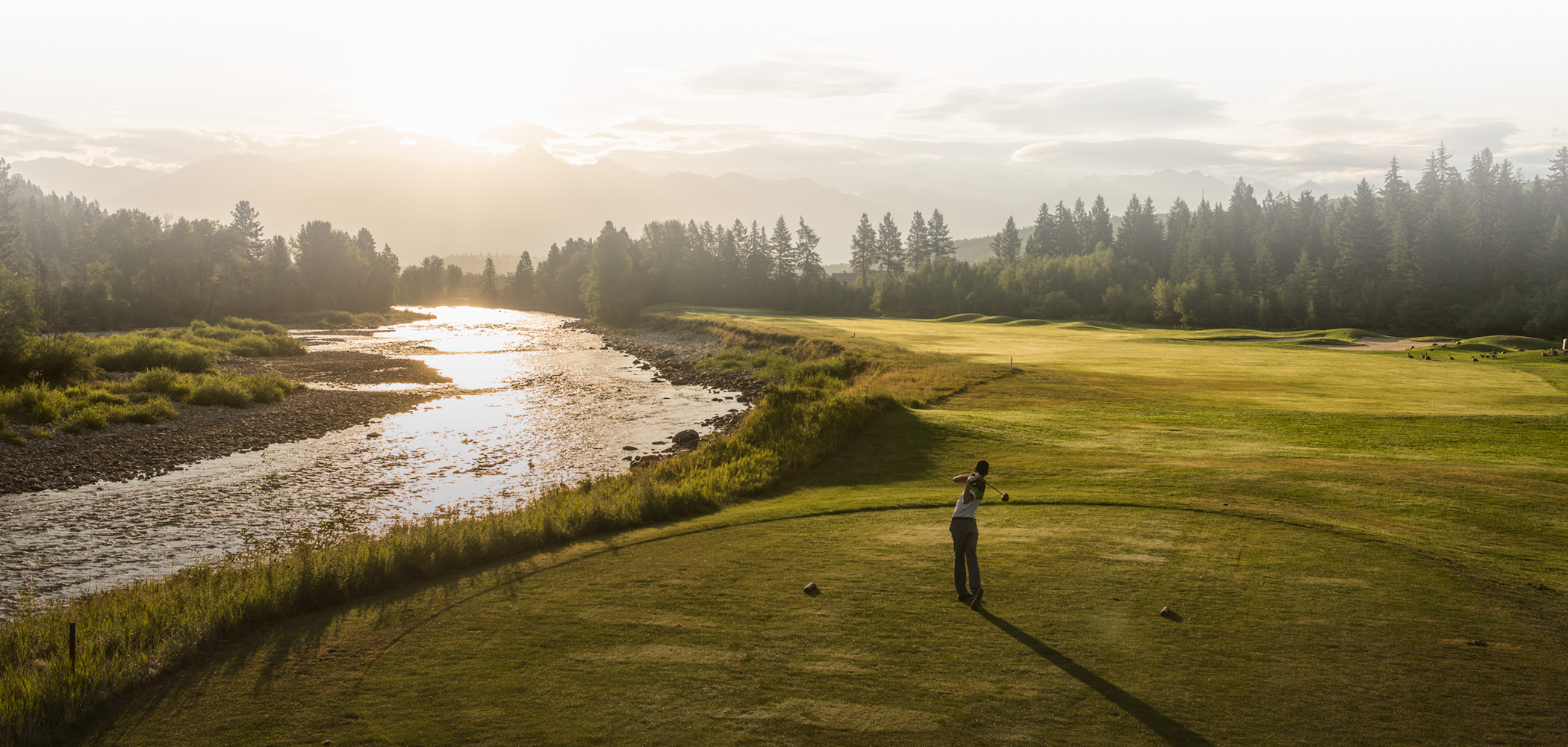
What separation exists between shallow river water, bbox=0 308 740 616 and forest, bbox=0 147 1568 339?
62.7 metres

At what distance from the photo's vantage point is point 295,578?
12.0 meters

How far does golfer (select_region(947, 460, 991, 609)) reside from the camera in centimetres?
1096

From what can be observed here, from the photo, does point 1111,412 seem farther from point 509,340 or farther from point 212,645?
point 509,340

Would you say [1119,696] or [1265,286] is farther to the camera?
[1265,286]

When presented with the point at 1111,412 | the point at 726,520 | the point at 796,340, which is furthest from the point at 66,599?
the point at 796,340

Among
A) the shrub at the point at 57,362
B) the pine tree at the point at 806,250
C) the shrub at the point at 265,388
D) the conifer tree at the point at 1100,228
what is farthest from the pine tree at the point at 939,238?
the shrub at the point at 57,362

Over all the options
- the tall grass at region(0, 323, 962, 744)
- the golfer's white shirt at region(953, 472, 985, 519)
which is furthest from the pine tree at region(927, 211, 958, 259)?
the golfer's white shirt at region(953, 472, 985, 519)

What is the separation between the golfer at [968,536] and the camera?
1096 centimetres

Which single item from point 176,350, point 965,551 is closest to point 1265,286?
point 965,551

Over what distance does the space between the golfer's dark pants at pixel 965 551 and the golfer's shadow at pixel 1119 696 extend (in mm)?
854

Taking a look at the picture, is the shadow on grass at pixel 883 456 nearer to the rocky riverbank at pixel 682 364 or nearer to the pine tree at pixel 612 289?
the rocky riverbank at pixel 682 364

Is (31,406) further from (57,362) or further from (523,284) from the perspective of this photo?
(523,284)

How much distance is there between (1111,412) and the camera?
30.2 metres

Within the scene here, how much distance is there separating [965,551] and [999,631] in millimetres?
1434
